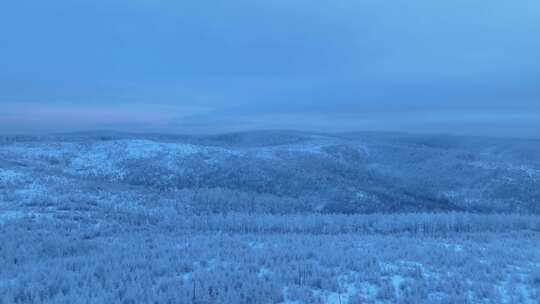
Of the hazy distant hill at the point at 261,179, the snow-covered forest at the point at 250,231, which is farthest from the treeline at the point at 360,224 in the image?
the hazy distant hill at the point at 261,179

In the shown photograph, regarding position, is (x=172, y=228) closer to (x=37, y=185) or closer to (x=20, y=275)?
(x=20, y=275)

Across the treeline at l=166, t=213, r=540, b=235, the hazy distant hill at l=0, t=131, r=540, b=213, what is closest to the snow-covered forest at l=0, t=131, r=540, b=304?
the treeline at l=166, t=213, r=540, b=235

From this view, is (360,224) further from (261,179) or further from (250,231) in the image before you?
(261,179)

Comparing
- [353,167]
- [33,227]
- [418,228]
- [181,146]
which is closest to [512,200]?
[353,167]

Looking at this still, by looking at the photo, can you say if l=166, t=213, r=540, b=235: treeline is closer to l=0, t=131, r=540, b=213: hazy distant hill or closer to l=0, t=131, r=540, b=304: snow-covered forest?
l=0, t=131, r=540, b=304: snow-covered forest

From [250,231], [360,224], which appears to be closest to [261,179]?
[360,224]
